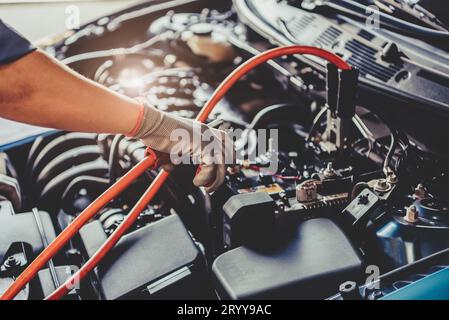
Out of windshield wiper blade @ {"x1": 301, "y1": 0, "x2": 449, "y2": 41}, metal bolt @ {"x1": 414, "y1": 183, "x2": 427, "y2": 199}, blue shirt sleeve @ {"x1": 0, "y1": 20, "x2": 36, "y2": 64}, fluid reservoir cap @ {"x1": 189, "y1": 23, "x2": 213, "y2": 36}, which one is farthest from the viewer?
fluid reservoir cap @ {"x1": 189, "y1": 23, "x2": 213, "y2": 36}

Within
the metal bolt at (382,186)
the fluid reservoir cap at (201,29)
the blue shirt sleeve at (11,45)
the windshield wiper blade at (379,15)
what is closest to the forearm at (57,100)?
the blue shirt sleeve at (11,45)

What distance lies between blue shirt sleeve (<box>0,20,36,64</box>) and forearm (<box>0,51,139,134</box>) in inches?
0.5

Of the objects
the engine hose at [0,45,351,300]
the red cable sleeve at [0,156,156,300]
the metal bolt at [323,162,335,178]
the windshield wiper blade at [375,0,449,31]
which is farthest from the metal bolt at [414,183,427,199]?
the red cable sleeve at [0,156,156,300]

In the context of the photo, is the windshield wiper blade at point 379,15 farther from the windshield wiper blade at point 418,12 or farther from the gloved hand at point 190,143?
the gloved hand at point 190,143

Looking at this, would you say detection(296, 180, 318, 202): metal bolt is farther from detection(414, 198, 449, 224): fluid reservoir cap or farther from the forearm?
the forearm

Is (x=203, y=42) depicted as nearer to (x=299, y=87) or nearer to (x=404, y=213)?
(x=299, y=87)

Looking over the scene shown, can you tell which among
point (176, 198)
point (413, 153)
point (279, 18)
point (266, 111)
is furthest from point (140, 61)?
point (413, 153)

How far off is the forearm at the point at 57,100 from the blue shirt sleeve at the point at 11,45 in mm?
13

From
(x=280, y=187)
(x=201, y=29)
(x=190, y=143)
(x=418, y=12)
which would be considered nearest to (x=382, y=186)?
(x=280, y=187)

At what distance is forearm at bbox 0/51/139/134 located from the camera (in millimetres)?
883

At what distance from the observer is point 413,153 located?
1154 millimetres

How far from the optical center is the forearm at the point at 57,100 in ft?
2.90

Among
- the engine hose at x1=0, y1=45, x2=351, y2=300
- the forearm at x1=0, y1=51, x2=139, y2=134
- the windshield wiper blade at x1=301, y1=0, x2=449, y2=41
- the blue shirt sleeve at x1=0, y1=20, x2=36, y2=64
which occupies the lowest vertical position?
the engine hose at x1=0, y1=45, x2=351, y2=300
